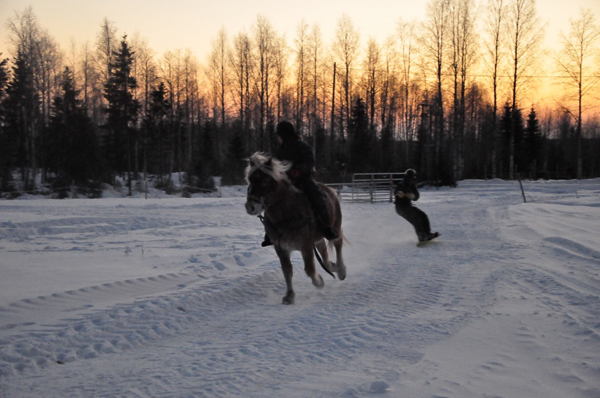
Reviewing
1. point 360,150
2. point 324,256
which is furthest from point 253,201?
point 360,150

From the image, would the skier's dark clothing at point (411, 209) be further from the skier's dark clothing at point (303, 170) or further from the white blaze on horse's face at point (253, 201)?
the white blaze on horse's face at point (253, 201)

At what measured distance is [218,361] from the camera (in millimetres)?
4004

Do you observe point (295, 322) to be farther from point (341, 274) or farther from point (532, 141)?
point (532, 141)

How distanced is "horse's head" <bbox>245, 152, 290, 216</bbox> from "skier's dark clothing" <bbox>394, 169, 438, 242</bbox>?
255 inches

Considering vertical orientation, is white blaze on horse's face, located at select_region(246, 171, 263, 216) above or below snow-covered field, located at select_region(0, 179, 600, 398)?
above

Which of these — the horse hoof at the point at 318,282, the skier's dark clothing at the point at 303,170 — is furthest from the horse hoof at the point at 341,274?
the skier's dark clothing at the point at 303,170

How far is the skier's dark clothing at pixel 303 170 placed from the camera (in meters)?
6.43

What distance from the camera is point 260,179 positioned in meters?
5.87

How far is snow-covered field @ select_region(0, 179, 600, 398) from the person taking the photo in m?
3.54

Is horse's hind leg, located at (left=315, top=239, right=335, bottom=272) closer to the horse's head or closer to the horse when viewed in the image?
the horse

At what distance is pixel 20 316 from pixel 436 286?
5547 mm

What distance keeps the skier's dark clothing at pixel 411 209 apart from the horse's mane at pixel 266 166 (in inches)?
252

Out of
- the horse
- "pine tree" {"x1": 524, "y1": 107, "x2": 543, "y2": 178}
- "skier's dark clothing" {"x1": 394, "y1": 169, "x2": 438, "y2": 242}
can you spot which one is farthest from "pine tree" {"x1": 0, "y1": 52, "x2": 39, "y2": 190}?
"pine tree" {"x1": 524, "y1": 107, "x2": 543, "y2": 178}

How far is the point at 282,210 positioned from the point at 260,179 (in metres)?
0.60
